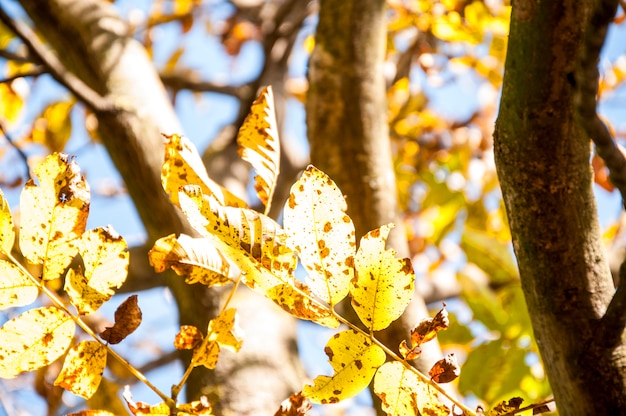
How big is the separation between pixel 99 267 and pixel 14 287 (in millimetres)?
62

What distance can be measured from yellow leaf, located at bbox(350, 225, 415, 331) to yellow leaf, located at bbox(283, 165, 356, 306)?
0.4 inches

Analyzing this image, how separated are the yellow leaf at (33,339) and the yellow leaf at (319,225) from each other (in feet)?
0.58

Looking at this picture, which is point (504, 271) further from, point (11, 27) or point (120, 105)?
point (11, 27)

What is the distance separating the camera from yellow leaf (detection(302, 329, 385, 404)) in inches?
16.1

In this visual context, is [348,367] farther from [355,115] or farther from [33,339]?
[355,115]

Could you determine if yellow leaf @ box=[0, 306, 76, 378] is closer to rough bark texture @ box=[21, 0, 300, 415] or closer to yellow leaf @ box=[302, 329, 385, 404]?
yellow leaf @ box=[302, 329, 385, 404]

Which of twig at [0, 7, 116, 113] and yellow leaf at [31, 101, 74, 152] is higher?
yellow leaf at [31, 101, 74, 152]

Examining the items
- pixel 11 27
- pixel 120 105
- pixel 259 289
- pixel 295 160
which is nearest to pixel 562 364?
pixel 259 289

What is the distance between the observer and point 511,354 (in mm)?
706

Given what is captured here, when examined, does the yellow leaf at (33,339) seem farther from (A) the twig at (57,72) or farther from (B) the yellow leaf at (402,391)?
(A) the twig at (57,72)

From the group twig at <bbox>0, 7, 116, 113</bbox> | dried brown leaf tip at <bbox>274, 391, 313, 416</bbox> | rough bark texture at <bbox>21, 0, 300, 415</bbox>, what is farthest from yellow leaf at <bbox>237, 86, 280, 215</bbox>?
twig at <bbox>0, 7, 116, 113</bbox>

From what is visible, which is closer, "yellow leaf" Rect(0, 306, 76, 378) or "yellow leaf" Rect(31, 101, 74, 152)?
"yellow leaf" Rect(0, 306, 76, 378)

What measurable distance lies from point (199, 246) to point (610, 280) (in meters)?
0.35

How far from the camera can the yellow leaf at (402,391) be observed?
0.42 metres
